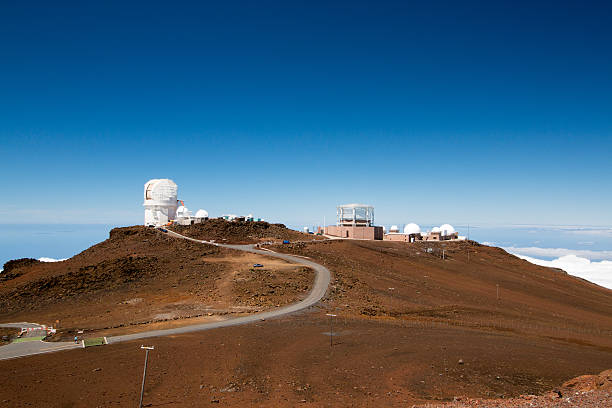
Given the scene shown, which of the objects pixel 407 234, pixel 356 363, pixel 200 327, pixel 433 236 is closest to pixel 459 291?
pixel 356 363

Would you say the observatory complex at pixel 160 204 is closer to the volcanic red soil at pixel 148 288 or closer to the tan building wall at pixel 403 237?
the volcanic red soil at pixel 148 288

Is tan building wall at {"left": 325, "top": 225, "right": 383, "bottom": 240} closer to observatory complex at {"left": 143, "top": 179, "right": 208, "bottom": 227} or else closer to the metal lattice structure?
the metal lattice structure

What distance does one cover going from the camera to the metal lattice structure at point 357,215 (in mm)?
72625

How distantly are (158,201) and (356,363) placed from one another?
55140 mm

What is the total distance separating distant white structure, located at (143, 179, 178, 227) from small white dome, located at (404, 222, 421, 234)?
4741cm

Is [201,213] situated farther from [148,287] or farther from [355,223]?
[148,287]

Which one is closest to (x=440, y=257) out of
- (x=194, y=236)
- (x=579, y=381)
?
(x=194, y=236)

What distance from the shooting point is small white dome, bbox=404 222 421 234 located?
8122 cm

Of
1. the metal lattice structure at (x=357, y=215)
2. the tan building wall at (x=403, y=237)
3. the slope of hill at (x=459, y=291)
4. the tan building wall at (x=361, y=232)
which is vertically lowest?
the slope of hill at (x=459, y=291)

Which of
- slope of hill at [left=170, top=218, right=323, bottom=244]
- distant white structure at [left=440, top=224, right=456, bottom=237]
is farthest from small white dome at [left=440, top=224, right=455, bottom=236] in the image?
slope of hill at [left=170, top=218, right=323, bottom=244]

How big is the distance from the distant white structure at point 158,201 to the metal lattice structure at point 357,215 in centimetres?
3125

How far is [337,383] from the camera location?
49.4 ft

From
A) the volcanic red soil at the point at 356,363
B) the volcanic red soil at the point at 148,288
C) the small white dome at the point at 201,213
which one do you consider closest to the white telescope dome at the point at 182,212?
the small white dome at the point at 201,213

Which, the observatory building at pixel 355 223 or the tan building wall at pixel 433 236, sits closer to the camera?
the observatory building at pixel 355 223
